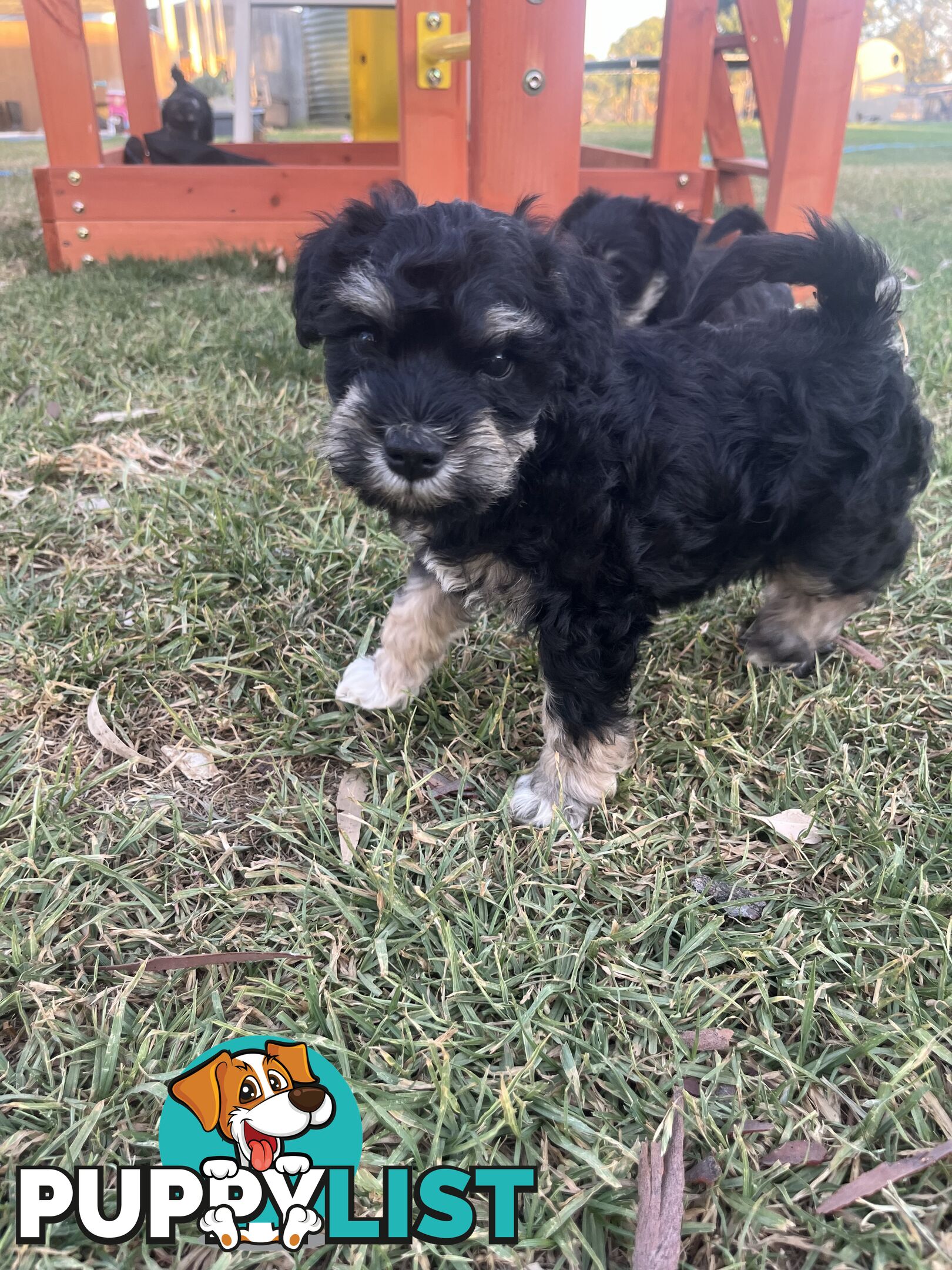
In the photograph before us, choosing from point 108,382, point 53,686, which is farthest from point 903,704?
point 108,382

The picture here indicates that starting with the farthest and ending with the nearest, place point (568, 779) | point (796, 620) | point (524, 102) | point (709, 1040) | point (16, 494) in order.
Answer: point (524, 102), point (16, 494), point (796, 620), point (568, 779), point (709, 1040)

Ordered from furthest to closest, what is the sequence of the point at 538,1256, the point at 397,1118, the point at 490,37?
the point at 490,37 < the point at 397,1118 < the point at 538,1256

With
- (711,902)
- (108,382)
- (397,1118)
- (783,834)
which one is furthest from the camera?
(108,382)

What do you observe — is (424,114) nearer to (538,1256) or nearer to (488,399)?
(488,399)

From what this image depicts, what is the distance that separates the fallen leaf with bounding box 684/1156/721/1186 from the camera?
1.53m

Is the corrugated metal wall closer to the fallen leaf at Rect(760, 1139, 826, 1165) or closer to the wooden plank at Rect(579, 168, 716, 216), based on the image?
the wooden plank at Rect(579, 168, 716, 216)

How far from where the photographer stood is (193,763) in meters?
2.51

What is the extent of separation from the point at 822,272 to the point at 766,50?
6.02 metres

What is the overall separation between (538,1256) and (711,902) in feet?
3.12

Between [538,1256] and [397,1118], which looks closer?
[538,1256]

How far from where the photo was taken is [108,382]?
187 inches

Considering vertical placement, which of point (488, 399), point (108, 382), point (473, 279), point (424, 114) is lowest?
point (108, 382)
